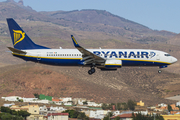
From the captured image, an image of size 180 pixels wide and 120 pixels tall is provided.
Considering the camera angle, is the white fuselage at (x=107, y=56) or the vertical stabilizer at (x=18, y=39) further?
the vertical stabilizer at (x=18, y=39)

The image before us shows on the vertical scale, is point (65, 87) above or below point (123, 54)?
below

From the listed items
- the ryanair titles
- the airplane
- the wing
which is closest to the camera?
the wing

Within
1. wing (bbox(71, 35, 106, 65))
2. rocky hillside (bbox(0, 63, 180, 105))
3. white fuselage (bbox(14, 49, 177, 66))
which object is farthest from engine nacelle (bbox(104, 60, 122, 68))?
rocky hillside (bbox(0, 63, 180, 105))

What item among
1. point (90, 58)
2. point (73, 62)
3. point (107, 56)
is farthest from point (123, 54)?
point (73, 62)

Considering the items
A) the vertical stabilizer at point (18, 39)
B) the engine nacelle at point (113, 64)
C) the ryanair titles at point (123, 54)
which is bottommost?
the engine nacelle at point (113, 64)

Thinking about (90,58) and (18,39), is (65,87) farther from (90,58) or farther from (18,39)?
(90,58)

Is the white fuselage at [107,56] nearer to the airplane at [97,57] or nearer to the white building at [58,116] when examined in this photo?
the airplane at [97,57]

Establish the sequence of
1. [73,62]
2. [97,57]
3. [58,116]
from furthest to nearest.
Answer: [58,116] → [73,62] → [97,57]

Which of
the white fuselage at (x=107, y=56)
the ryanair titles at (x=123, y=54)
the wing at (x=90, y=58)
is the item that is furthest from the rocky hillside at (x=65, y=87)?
the wing at (x=90, y=58)

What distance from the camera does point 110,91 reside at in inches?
7087

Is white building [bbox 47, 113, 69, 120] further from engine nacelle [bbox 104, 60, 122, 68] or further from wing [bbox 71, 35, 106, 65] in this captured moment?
engine nacelle [bbox 104, 60, 122, 68]

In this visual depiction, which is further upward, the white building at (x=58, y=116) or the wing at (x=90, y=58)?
the wing at (x=90, y=58)

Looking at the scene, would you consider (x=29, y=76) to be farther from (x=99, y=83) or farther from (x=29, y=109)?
(x=29, y=109)

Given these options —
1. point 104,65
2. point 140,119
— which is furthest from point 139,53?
point 140,119
